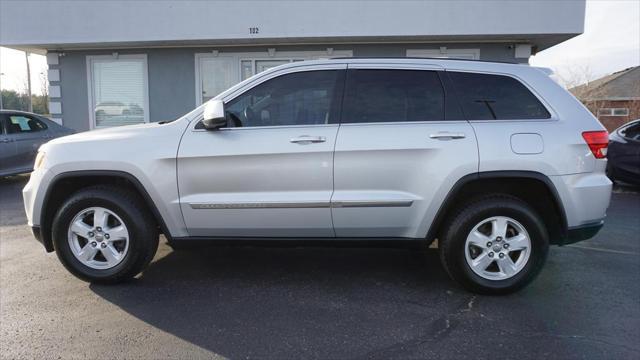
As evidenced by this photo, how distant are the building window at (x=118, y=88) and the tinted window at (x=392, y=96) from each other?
31.0 feet

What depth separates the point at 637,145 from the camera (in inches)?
355

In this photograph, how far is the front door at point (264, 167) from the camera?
3.91 metres

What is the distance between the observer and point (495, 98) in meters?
4.05

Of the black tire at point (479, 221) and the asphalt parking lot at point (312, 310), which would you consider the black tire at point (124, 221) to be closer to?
the asphalt parking lot at point (312, 310)

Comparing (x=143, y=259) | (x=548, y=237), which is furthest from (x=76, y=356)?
(x=548, y=237)

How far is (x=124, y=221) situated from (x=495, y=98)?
3.20 m

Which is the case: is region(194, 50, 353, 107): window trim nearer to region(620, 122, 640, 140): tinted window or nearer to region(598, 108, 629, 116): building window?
region(620, 122, 640, 140): tinted window

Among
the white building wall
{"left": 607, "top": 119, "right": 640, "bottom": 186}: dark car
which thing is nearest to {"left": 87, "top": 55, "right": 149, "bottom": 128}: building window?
the white building wall

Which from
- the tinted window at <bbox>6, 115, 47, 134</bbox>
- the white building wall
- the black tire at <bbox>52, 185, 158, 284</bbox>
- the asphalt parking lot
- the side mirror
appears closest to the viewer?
the asphalt parking lot

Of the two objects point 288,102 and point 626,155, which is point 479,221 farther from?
point 626,155

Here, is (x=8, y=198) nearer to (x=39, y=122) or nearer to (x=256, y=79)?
(x=39, y=122)

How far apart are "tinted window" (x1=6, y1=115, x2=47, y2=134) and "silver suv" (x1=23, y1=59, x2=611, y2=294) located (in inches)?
262

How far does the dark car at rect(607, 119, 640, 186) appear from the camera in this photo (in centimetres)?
905

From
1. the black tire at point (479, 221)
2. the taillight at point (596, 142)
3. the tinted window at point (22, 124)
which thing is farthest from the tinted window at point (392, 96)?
the tinted window at point (22, 124)
